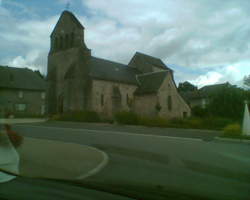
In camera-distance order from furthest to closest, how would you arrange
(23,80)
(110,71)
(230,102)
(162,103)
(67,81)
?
(23,80)
(110,71)
(162,103)
(67,81)
(230,102)

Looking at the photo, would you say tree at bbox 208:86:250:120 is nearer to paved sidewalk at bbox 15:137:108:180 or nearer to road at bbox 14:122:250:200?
road at bbox 14:122:250:200

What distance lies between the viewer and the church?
32188mm

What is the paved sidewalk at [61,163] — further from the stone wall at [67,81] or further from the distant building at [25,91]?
the distant building at [25,91]

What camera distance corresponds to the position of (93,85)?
31688mm

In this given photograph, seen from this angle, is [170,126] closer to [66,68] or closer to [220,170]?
[220,170]

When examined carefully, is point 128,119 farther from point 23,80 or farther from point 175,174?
point 23,80

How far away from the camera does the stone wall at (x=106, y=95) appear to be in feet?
105

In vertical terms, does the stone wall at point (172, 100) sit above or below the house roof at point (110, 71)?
below

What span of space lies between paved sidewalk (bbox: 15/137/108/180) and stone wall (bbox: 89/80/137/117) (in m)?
23.5

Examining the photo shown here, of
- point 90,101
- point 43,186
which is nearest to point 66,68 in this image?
point 90,101

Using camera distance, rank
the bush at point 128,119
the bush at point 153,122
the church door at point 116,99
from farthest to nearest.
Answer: the church door at point 116,99 < the bush at point 128,119 < the bush at point 153,122

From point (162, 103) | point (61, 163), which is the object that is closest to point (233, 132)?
point (61, 163)

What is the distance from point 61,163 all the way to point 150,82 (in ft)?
103

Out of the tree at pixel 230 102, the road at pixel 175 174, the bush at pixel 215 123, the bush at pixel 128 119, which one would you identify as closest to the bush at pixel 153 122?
the bush at pixel 128 119
